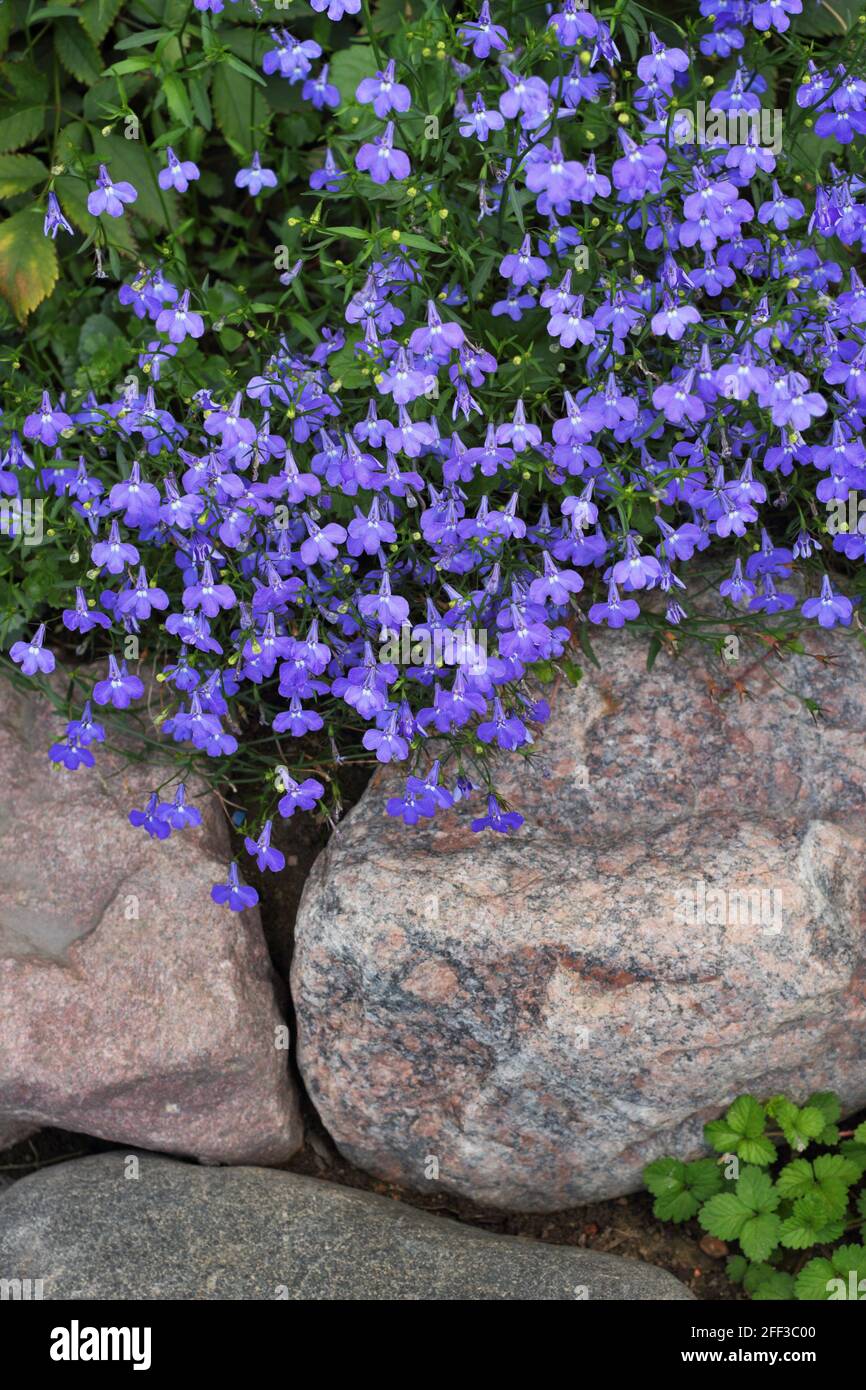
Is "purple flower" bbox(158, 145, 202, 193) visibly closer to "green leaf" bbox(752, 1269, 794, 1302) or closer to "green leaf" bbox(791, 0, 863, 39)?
"green leaf" bbox(791, 0, 863, 39)

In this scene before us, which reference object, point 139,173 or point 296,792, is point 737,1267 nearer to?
point 296,792

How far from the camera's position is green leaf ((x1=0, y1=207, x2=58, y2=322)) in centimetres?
357

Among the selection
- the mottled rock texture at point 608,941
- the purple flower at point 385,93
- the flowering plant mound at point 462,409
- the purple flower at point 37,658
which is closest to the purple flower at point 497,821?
the flowering plant mound at point 462,409

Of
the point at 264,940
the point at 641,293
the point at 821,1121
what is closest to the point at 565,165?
the point at 641,293

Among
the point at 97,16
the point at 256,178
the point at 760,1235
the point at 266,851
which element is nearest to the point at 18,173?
the point at 97,16

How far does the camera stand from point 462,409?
9.95 ft

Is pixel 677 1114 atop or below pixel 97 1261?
atop

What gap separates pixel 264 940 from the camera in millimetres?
3564

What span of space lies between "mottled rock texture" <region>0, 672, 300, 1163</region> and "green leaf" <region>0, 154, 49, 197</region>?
146cm

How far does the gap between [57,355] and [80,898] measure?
1.50 metres

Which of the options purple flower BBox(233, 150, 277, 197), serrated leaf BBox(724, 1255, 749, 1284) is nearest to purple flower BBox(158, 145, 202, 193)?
purple flower BBox(233, 150, 277, 197)

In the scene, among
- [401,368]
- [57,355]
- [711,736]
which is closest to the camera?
[401,368]

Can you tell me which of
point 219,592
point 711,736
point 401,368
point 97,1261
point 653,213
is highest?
point 653,213

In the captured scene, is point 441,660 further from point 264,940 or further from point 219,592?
point 264,940
